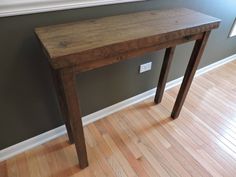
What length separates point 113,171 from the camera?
1.27 meters

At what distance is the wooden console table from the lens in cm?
78

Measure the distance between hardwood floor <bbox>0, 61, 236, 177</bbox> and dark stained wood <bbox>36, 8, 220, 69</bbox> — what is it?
870 millimetres

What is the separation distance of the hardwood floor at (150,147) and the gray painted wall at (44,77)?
0.19m

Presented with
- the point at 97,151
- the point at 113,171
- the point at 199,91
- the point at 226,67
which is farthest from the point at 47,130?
the point at 226,67

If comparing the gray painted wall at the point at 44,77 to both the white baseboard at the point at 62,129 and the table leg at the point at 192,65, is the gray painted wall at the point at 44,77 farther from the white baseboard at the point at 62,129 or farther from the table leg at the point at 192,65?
the table leg at the point at 192,65

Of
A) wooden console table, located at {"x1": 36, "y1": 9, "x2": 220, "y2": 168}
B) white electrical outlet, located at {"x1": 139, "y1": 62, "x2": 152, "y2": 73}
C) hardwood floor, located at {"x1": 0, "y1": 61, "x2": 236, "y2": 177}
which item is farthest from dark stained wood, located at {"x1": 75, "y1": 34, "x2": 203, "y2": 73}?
hardwood floor, located at {"x1": 0, "y1": 61, "x2": 236, "y2": 177}

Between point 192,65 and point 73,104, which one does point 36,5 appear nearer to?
point 73,104

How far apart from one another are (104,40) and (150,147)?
1.00 m

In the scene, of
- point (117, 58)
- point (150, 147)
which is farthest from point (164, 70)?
point (117, 58)

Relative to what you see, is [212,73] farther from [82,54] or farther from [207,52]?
[82,54]

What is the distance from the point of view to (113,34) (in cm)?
91

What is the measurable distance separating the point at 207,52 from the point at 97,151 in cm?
179

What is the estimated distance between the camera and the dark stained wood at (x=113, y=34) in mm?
770

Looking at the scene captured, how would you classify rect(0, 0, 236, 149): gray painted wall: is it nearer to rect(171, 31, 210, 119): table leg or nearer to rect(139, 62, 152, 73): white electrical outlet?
rect(139, 62, 152, 73): white electrical outlet
